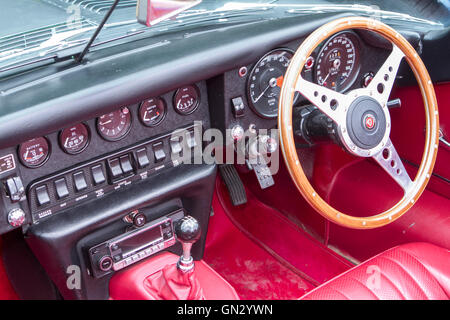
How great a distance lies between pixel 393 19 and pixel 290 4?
0.45m

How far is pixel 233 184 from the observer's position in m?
2.55

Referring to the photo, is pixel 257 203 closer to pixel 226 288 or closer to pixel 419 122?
pixel 419 122

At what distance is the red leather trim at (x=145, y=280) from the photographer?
1674 mm

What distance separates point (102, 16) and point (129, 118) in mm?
344

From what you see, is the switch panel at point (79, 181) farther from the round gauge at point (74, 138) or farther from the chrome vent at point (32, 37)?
the chrome vent at point (32, 37)

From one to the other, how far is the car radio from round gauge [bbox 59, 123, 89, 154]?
1.30 ft

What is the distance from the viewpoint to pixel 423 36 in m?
2.17

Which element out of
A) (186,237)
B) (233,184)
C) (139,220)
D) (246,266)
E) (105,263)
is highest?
(186,237)

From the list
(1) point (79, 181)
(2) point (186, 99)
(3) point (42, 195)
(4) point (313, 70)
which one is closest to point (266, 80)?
(4) point (313, 70)

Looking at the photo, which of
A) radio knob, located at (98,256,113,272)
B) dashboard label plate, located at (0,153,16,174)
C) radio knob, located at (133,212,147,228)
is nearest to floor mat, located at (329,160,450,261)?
radio knob, located at (133,212,147,228)

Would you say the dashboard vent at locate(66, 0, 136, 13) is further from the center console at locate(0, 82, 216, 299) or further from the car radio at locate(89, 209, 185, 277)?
the car radio at locate(89, 209, 185, 277)

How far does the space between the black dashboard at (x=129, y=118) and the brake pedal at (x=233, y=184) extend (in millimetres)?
445

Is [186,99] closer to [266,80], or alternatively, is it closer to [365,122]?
[266,80]

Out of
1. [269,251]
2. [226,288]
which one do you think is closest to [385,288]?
[226,288]
